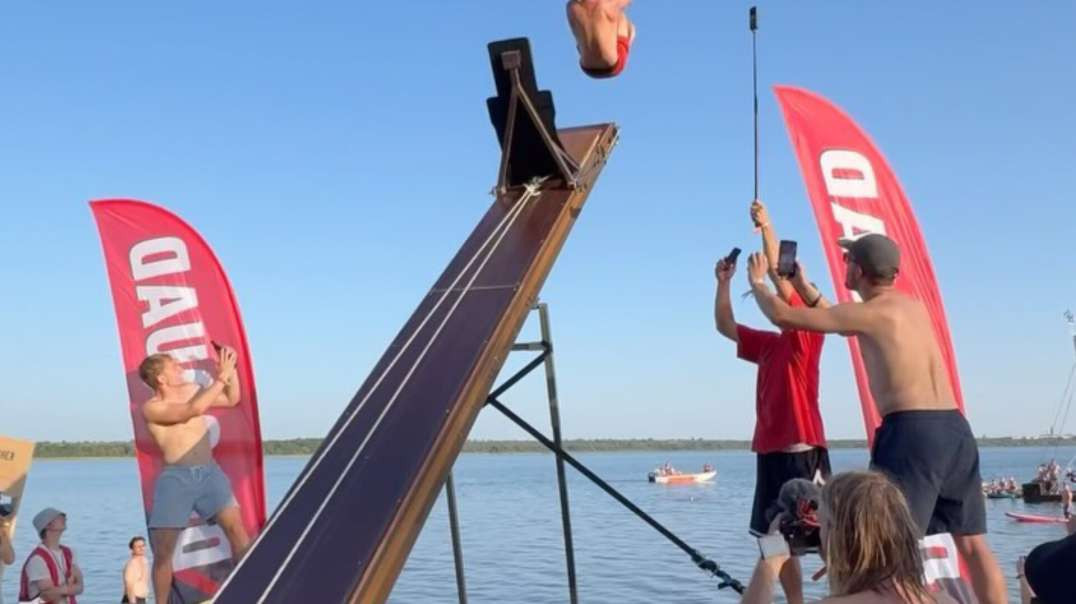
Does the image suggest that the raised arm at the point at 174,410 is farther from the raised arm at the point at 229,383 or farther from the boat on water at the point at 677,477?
the boat on water at the point at 677,477

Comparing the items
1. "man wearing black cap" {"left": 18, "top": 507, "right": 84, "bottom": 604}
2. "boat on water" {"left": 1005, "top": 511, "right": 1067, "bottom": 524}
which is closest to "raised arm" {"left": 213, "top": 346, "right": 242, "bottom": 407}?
"man wearing black cap" {"left": 18, "top": 507, "right": 84, "bottom": 604}

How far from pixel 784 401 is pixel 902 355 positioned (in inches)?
53.4

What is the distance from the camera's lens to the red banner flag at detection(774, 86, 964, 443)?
7023 millimetres

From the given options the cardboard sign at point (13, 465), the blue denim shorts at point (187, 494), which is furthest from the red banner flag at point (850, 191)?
the cardboard sign at point (13, 465)

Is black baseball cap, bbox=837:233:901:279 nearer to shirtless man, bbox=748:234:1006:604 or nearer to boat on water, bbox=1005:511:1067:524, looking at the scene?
shirtless man, bbox=748:234:1006:604

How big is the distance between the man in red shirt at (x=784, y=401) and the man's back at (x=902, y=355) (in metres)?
0.97

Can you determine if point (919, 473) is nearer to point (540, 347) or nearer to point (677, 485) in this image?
point (540, 347)

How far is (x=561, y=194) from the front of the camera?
482cm

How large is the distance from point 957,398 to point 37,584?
7.59 metres

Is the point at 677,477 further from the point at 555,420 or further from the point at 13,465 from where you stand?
the point at 555,420

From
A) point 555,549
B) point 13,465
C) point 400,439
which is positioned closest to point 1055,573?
point 400,439

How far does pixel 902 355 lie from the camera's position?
450 cm

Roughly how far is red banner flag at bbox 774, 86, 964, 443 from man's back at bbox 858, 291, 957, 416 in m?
2.34

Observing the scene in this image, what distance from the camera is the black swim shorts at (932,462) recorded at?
441 cm
